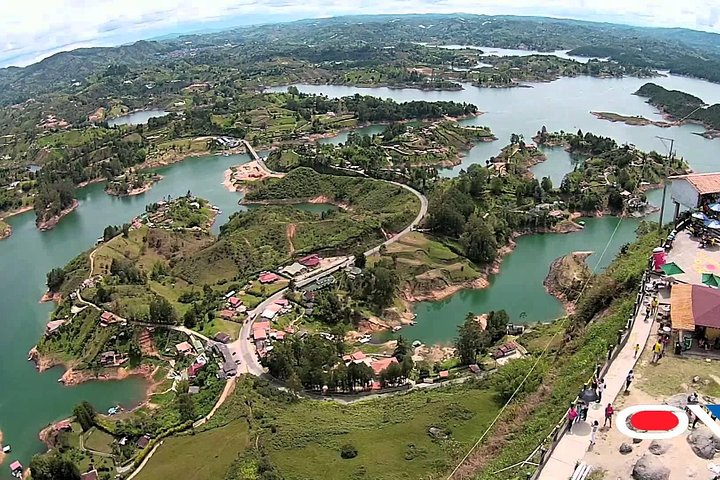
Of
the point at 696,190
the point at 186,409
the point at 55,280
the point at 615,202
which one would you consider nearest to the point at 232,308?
the point at 186,409

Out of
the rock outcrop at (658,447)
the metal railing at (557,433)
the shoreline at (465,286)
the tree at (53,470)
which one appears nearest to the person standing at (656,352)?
the metal railing at (557,433)

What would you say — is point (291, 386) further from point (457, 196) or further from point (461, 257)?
point (457, 196)

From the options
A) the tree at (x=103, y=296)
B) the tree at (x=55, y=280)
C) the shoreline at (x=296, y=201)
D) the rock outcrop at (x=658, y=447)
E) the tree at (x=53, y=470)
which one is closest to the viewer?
the rock outcrop at (x=658, y=447)

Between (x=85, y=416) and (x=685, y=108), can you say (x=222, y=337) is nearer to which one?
(x=85, y=416)

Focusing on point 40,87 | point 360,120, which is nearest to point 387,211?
point 360,120

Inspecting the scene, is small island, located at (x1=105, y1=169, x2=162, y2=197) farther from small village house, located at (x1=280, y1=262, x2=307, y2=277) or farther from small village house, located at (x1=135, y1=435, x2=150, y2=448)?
small village house, located at (x1=135, y1=435, x2=150, y2=448)

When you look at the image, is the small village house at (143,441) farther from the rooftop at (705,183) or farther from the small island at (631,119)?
the small island at (631,119)

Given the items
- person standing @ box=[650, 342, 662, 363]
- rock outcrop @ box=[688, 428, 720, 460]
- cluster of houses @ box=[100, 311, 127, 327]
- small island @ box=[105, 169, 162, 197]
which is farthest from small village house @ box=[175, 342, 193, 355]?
small island @ box=[105, 169, 162, 197]
